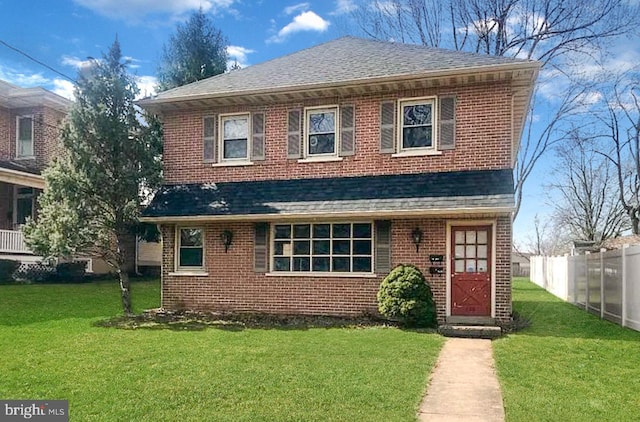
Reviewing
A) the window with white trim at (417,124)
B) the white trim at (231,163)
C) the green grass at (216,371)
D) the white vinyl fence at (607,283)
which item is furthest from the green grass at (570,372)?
the white trim at (231,163)

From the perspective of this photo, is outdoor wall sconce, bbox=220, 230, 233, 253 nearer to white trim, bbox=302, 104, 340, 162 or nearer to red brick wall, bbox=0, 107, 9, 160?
white trim, bbox=302, 104, 340, 162

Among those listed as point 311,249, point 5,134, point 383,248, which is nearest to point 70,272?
point 5,134

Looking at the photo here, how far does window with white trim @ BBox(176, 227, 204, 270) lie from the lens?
14203 mm

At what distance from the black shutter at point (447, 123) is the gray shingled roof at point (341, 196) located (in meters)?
0.70

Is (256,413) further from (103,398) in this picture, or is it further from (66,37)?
(66,37)

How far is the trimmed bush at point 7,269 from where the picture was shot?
19.7 m

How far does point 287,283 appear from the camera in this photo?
1344 centimetres

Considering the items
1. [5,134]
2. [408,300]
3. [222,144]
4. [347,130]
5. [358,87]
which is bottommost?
[408,300]

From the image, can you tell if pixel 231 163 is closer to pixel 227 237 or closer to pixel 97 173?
pixel 227 237

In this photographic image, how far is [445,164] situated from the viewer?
41.4ft

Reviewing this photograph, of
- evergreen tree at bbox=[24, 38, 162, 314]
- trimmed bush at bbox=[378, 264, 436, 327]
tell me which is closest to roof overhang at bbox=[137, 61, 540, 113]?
evergreen tree at bbox=[24, 38, 162, 314]

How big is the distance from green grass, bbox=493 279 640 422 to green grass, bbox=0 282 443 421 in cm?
120

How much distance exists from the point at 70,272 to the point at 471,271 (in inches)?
633

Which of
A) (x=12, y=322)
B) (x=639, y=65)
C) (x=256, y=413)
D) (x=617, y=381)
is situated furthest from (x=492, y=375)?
(x=639, y=65)
